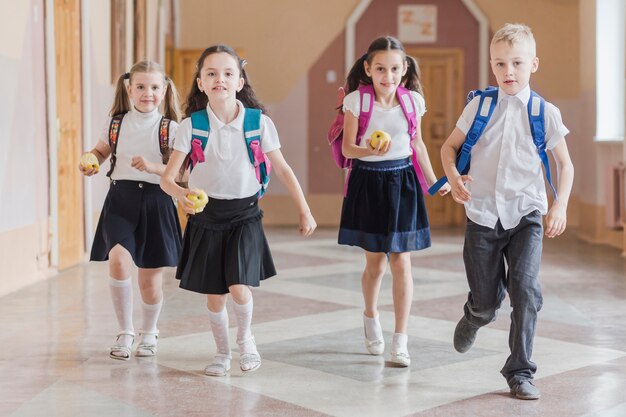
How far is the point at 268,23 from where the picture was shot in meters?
12.6

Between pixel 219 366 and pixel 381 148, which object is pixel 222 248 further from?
pixel 381 148

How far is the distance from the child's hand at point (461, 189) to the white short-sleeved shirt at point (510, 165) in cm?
10

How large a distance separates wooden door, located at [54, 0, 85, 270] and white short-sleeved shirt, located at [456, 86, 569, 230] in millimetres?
4494

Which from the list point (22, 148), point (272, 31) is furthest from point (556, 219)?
point (272, 31)

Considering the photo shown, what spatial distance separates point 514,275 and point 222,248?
1134 millimetres

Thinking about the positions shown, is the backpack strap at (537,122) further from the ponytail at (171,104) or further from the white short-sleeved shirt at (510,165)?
the ponytail at (171,104)

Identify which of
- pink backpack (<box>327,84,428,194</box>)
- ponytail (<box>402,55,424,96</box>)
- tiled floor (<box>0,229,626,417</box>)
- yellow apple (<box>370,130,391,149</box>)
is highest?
ponytail (<box>402,55,424,96</box>)

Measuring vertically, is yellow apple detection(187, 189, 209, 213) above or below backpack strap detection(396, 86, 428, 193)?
below

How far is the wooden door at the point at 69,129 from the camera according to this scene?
7.37 m

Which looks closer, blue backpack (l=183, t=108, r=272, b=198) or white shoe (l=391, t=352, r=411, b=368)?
blue backpack (l=183, t=108, r=272, b=198)

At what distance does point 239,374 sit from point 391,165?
108cm

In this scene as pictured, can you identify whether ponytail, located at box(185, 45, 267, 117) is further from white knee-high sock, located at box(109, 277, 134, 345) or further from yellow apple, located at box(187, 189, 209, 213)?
white knee-high sock, located at box(109, 277, 134, 345)

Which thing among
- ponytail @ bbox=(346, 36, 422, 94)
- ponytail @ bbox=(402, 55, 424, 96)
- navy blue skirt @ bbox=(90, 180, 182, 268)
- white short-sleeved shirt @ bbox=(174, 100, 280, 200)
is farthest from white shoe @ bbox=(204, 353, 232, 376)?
ponytail @ bbox=(402, 55, 424, 96)

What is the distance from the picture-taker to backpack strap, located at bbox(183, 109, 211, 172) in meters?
3.71
